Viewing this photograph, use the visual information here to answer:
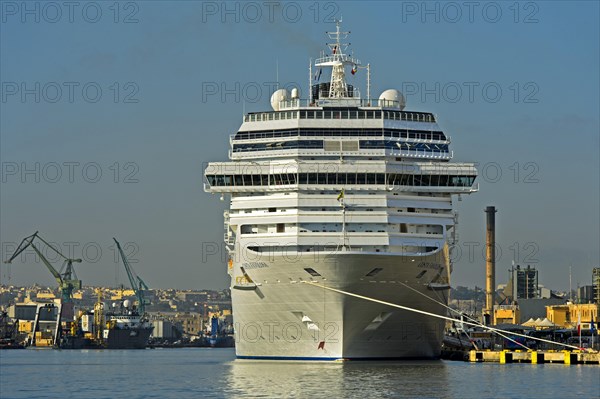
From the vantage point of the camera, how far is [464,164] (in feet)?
229

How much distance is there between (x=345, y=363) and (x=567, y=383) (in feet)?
37.4

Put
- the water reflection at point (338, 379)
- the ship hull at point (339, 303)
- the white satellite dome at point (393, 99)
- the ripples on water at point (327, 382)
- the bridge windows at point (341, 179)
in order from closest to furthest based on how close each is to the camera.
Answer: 1. the water reflection at point (338, 379)
2. the ripples on water at point (327, 382)
3. the ship hull at point (339, 303)
4. the bridge windows at point (341, 179)
5. the white satellite dome at point (393, 99)

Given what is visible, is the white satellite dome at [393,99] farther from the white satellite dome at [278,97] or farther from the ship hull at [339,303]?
the ship hull at [339,303]

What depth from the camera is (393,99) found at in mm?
77562

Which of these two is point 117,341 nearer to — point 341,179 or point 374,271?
point 341,179

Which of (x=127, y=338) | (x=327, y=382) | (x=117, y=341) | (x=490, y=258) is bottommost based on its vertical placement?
(x=117, y=341)

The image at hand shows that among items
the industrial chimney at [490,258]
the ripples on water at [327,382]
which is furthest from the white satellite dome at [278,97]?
the industrial chimney at [490,258]

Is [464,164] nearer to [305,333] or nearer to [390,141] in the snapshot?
[390,141]

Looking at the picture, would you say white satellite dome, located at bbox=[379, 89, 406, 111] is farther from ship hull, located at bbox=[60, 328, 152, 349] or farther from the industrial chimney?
ship hull, located at bbox=[60, 328, 152, 349]

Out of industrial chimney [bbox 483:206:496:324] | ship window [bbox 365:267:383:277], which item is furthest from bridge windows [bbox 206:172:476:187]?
industrial chimney [bbox 483:206:496:324]

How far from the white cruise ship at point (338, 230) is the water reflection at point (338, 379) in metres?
1.13

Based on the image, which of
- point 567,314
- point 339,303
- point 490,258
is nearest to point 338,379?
point 339,303

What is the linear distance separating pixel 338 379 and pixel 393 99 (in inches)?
959

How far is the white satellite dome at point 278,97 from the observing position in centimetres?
7825
